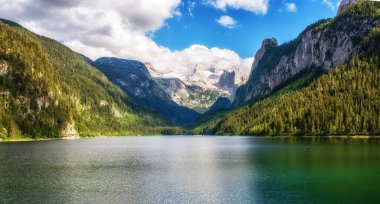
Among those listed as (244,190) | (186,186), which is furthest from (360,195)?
(186,186)

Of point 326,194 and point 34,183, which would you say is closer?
point 326,194

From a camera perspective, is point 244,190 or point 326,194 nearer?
point 326,194

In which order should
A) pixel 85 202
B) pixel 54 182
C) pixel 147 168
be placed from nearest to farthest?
1. pixel 85 202
2. pixel 54 182
3. pixel 147 168

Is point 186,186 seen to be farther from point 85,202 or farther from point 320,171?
point 320,171

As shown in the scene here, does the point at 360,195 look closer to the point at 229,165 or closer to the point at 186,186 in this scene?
the point at 186,186

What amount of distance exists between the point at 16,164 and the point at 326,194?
75388mm

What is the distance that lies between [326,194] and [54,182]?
A: 47271 mm

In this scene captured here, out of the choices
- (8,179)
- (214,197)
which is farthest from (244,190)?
(8,179)

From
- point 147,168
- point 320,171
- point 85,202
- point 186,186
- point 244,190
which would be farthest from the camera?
point 147,168

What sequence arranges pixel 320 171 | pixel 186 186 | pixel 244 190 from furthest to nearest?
pixel 320 171 < pixel 186 186 < pixel 244 190

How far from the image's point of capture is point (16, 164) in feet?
319

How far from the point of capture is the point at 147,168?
305 ft

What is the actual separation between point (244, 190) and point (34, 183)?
37.5 meters

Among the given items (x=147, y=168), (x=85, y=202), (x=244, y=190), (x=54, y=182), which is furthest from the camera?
(x=147, y=168)
